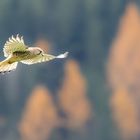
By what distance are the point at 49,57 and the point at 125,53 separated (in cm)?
692

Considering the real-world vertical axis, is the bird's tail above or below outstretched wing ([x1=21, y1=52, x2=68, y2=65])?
below

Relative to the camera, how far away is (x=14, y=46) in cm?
109

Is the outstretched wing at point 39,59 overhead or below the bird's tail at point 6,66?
overhead

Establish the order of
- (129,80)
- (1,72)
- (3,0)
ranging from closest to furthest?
(1,72)
(3,0)
(129,80)

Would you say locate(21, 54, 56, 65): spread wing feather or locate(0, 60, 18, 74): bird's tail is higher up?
locate(21, 54, 56, 65): spread wing feather

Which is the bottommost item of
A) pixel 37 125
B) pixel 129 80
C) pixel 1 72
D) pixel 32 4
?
pixel 1 72

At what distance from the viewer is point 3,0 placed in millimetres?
7457

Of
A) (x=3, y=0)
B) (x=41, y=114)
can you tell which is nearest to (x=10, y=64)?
(x=3, y=0)

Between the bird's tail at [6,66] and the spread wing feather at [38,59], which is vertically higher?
the spread wing feather at [38,59]

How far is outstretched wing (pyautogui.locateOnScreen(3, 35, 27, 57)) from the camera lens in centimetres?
108

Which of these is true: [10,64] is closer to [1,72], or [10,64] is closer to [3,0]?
[1,72]

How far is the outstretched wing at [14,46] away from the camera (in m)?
1.08

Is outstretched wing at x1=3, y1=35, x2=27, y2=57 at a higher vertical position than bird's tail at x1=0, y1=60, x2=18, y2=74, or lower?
higher

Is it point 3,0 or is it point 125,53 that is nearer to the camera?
point 3,0
